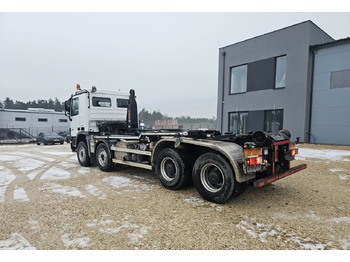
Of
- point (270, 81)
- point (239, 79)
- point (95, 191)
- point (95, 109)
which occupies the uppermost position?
point (239, 79)

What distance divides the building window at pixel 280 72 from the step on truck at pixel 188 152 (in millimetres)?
11942

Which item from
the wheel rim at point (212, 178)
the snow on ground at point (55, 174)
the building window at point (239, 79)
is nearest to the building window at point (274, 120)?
the building window at point (239, 79)

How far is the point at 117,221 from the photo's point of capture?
11.5ft

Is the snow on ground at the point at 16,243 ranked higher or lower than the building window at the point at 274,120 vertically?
lower

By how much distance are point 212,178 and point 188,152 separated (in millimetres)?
944

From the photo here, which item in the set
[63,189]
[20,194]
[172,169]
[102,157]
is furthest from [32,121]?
[172,169]

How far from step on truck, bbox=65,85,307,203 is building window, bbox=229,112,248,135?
11846mm

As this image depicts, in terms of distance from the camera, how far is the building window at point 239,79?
57.7 feet

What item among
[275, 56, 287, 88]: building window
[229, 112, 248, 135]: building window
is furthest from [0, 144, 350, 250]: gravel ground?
[229, 112, 248, 135]: building window

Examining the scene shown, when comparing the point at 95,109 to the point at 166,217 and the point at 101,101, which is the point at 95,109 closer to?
the point at 101,101

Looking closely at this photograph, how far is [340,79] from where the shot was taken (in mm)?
13414

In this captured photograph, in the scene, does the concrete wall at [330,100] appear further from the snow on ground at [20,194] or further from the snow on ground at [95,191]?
the snow on ground at [20,194]

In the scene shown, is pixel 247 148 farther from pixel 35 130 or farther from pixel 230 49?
pixel 35 130

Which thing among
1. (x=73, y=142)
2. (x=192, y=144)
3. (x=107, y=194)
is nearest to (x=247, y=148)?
(x=192, y=144)
